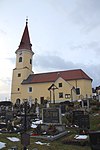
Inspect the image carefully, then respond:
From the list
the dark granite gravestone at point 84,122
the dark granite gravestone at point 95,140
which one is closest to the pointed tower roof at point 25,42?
the dark granite gravestone at point 84,122

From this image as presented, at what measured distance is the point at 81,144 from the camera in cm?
907

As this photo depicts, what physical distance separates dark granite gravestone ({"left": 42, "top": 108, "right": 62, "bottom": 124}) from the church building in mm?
25074

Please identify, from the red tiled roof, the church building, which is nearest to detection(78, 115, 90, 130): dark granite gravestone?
the church building

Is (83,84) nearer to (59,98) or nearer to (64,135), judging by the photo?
(59,98)

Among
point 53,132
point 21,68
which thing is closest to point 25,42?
point 21,68

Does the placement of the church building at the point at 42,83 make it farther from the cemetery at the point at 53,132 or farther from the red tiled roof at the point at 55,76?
the cemetery at the point at 53,132

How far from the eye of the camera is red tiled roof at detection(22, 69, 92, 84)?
4448cm

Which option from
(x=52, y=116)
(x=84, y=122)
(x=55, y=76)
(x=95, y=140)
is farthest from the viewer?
(x=55, y=76)

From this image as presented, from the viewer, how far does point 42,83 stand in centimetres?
4569

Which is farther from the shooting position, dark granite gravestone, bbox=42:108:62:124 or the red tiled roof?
the red tiled roof

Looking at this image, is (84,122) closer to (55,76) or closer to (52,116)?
(52,116)

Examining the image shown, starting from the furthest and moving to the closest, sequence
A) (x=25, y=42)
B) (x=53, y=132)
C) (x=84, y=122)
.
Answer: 1. (x=25, y=42)
2. (x=53, y=132)
3. (x=84, y=122)

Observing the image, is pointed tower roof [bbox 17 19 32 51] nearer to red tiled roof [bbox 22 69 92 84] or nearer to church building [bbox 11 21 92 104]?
church building [bbox 11 21 92 104]

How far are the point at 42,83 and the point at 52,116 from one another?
32.4 metres
